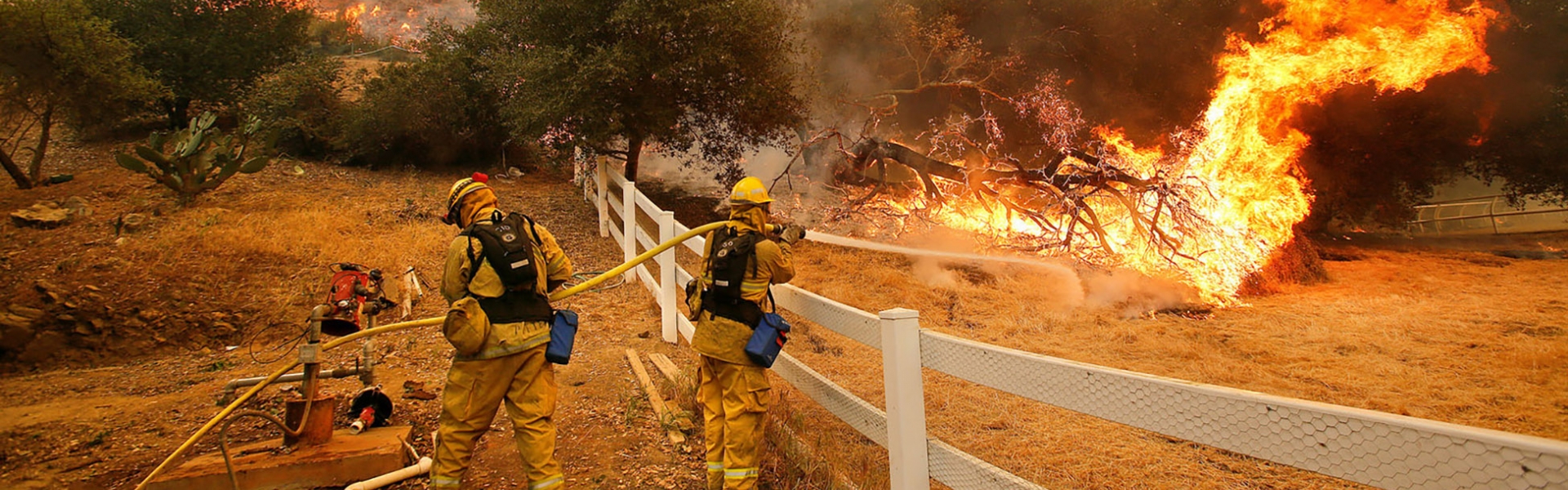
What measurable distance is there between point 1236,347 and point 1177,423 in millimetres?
6613

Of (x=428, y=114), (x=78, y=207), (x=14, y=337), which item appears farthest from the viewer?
(x=428, y=114)

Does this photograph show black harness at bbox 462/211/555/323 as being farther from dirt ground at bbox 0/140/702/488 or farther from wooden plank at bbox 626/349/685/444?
wooden plank at bbox 626/349/685/444

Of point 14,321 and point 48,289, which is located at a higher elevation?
point 48,289

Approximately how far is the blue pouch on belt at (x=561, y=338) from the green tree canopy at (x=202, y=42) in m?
14.5

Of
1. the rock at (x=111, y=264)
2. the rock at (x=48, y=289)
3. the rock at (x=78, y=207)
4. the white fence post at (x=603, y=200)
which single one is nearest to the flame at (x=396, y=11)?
the rock at (x=78, y=207)

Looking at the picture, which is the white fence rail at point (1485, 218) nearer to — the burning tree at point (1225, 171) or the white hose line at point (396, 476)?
the burning tree at point (1225, 171)

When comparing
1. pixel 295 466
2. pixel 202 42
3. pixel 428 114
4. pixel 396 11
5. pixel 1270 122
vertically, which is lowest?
pixel 295 466

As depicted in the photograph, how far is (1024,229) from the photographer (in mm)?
12789

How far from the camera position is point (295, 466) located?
168 inches

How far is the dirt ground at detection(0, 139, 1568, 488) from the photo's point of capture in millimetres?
4848

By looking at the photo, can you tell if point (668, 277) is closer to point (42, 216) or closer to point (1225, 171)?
point (1225, 171)

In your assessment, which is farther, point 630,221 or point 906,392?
point 630,221

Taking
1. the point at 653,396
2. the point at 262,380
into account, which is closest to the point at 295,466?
the point at 262,380

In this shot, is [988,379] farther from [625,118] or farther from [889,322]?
[625,118]
